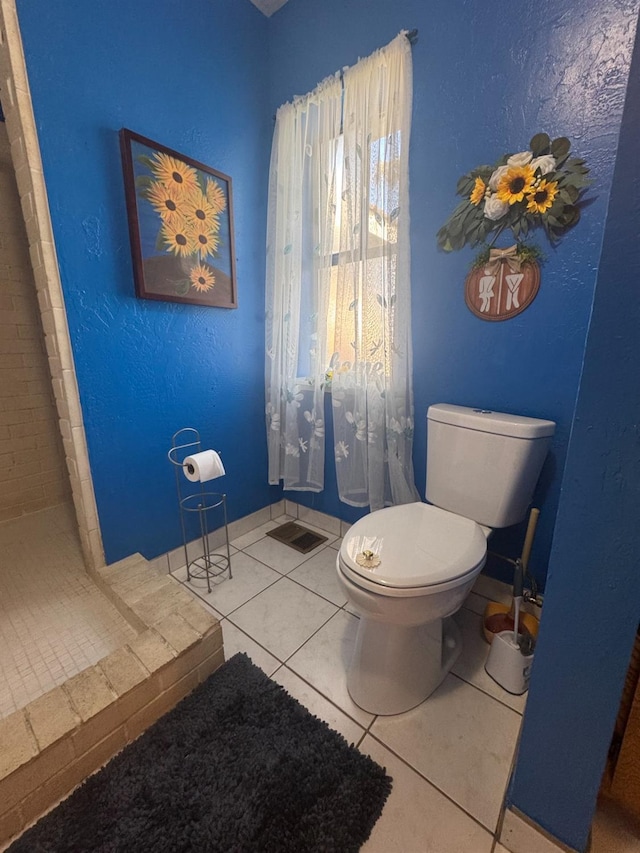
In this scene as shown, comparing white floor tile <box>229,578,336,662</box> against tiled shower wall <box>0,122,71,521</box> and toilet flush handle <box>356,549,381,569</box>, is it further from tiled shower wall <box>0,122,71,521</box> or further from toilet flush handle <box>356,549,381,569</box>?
tiled shower wall <box>0,122,71,521</box>

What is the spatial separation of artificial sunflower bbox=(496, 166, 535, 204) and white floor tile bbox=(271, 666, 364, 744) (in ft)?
5.66

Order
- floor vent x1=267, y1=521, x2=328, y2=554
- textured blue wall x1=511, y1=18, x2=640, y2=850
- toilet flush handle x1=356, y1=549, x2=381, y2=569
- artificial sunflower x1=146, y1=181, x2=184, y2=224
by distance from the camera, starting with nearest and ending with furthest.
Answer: textured blue wall x1=511, y1=18, x2=640, y2=850
toilet flush handle x1=356, y1=549, x2=381, y2=569
artificial sunflower x1=146, y1=181, x2=184, y2=224
floor vent x1=267, y1=521, x2=328, y2=554

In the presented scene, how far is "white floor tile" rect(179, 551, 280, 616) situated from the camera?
1.48 meters

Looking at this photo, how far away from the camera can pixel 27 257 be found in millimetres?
2035

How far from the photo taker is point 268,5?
63.5 inches

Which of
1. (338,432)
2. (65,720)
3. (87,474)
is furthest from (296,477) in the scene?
(65,720)

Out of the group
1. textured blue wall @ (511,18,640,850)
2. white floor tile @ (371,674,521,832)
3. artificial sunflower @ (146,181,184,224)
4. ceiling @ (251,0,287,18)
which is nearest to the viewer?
textured blue wall @ (511,18,640,850)

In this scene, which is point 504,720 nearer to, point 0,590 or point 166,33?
point 0,590

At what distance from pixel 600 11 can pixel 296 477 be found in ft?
6.47

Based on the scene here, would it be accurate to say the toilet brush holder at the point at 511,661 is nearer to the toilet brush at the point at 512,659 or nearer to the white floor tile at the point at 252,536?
the toilet brush at the point at 512,659

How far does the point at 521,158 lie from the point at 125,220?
141 centimetres

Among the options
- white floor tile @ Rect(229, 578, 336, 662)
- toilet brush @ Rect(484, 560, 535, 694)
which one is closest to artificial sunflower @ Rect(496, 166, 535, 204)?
toilet brush @ Rect(484, 560, 535, 694)

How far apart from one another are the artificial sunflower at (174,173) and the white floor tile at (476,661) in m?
2.07

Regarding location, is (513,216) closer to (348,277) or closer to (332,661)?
(348,277)
